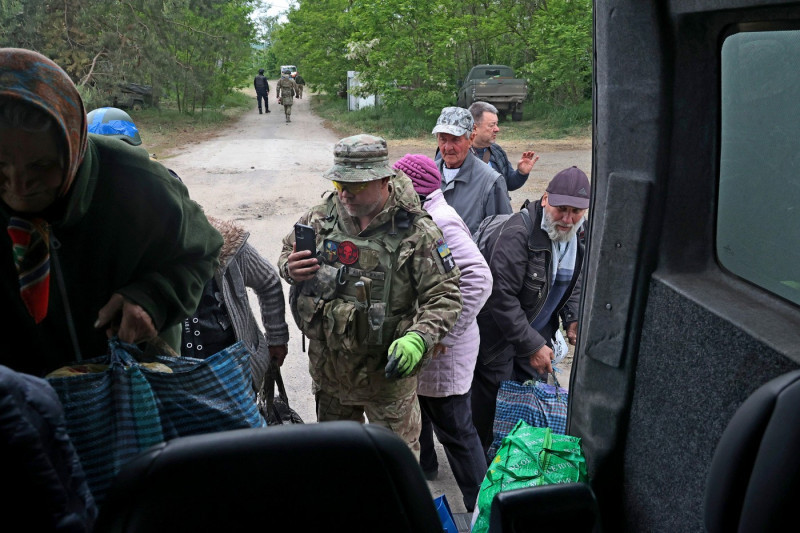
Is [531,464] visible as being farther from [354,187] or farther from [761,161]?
[354,187]

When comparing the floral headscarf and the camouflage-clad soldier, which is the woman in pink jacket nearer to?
the camouflage-clad soldier

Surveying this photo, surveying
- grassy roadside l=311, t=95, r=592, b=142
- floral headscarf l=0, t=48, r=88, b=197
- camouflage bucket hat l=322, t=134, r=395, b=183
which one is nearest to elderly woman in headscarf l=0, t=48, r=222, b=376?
floral headscarf l=0, t=48, r=88, b=197

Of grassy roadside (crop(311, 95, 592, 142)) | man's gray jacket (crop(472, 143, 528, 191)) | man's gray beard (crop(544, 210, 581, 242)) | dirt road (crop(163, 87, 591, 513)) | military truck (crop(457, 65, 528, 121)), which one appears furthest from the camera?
military truck (crop(457, 65, 528, 121))

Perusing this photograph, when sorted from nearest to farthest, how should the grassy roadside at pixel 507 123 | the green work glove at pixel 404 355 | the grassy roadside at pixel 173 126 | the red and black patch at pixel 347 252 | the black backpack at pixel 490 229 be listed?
the green work glove at pixel 404 355 → the red and black patch at pixel 347 252 → the black backpack at pixel 490 229 → the grassy roadside at pixel 173 126 → the grassy roadside at pixel 507 123

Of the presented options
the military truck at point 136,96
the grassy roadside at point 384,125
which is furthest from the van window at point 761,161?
the military truck at point 136,96

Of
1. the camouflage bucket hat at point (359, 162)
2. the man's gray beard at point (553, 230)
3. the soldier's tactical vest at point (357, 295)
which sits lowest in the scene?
the soldier's tactical vest at point (357, 295)

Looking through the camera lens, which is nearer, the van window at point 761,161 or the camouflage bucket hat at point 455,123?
the van window at point 761,161

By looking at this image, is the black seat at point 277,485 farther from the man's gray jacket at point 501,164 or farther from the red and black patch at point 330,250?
the man's gray jacket at point 501,164

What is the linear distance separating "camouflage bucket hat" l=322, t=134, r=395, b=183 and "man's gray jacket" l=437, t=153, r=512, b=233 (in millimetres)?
1598

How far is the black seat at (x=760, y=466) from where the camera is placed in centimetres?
108

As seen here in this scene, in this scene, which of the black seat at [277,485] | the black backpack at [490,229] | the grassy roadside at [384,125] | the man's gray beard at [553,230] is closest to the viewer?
the black seat at [277,485]

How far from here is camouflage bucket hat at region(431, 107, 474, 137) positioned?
4957 mm

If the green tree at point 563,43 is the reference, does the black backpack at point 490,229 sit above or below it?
below

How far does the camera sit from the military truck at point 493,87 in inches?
838
